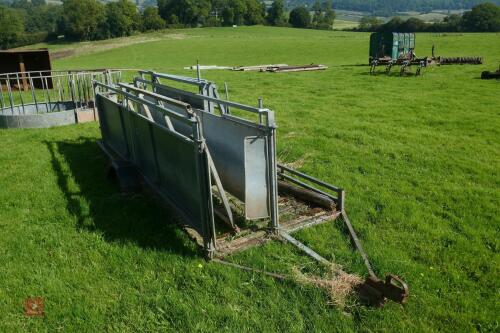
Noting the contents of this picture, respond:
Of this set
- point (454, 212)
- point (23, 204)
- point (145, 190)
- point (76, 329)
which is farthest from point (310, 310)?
point (23, 204)

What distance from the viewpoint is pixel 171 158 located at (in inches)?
201

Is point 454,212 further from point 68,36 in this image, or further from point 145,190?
point 68,36

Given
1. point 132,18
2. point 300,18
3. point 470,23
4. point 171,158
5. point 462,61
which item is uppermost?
point 132,18

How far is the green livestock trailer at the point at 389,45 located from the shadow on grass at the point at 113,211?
77.5 ft

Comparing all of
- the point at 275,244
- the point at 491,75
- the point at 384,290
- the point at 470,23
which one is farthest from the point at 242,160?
the point at 470,23

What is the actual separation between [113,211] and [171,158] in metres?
1.26

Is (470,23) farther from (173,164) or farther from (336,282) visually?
(336,282)

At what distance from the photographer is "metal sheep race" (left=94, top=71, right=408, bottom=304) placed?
4359 mm

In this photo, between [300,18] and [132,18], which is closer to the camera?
[132,18]

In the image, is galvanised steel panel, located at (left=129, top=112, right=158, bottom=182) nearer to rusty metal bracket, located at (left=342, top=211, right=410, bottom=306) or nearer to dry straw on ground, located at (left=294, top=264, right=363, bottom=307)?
dry straw on ground, located at (left=294, top=264, right=363, bottom=307)

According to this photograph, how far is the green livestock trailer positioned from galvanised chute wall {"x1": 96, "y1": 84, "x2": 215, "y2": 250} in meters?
23.3

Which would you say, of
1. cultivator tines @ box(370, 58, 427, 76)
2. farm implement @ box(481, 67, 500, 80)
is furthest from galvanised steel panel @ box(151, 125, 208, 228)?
cultivator tines @ box(370, 58, 427, 76)

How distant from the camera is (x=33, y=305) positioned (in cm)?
389

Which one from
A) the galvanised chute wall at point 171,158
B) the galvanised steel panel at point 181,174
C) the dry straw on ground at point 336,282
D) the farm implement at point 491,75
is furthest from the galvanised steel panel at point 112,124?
the farm implement at point 491,75
